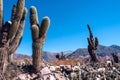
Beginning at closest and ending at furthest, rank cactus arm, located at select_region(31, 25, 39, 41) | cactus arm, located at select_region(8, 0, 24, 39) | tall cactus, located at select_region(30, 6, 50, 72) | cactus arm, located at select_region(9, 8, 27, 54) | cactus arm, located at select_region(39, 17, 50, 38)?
cactus arm, located at select_region(8, 0, 24, 39)
cactus arm, located at select_region(9, 8, 27, 54)
cactus arm, located at select_region(31, 25, 39, 41)
tall cactus, located at select_region(30, 6, 50, 72)
cactus arm, located at select_region(39, 17, 50, 38)

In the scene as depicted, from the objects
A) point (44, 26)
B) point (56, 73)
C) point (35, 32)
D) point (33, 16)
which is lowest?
point (56, 73)

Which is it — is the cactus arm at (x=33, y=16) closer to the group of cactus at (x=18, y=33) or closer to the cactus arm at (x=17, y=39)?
the group of cactus at (x=18, y=33)

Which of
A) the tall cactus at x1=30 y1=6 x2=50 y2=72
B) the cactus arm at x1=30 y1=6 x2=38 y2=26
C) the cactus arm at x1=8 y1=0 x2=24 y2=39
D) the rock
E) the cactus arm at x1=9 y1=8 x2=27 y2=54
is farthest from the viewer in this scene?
the cactus arm at x1=30 y1=6 x2=38 y2=26

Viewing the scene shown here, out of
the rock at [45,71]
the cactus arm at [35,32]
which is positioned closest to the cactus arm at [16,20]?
the cactus arm at [35,32]

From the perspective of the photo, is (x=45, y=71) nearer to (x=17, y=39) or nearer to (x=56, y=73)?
(x=56, y=73)

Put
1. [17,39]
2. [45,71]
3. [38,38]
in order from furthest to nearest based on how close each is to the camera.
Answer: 1. [45,71]
2. [38,38]
3. [17,39]

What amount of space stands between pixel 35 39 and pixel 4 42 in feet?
6.97

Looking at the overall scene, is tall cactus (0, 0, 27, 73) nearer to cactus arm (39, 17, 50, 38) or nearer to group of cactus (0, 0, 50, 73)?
group of cactus (0, 0, 50, 73)

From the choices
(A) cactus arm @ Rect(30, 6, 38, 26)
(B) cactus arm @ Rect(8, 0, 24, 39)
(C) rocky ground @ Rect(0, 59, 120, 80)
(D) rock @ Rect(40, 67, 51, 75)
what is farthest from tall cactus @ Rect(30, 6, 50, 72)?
(B) cactus arm @ Rect(8, 0, 24, 39)

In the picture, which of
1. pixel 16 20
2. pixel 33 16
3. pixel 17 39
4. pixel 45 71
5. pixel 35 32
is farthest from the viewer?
pixel 33 16

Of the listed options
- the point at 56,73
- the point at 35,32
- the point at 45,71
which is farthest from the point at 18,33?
the point at 56,73

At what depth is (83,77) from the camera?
19.9 meters

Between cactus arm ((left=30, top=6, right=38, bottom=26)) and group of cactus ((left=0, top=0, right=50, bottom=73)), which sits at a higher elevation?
cactus arm ((left=30, top=6, right=38, bottom=26))

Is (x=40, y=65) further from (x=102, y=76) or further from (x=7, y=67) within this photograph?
(x=102, y=76)
